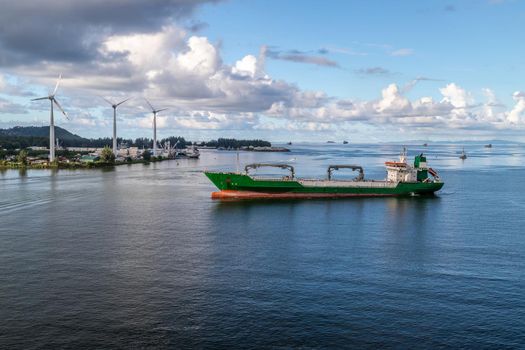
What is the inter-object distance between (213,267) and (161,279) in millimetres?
6034

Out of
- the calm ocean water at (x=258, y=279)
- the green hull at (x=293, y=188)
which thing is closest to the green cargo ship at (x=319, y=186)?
the green hull at (x=293, y=188)

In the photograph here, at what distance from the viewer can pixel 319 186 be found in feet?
353

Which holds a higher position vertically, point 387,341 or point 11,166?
point 11,166

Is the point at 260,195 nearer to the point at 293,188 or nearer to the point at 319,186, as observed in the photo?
the point at 293,188

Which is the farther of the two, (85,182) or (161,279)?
(85,182)

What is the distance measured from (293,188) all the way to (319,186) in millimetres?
6269

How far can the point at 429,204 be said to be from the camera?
10031 cm

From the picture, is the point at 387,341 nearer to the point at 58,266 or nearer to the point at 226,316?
the point at 226,316

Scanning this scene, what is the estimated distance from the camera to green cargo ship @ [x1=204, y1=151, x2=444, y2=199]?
103938 mm

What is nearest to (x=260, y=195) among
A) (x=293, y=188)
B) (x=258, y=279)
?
(x=293, y=188)

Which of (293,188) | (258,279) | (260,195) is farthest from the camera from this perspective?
(293,188)

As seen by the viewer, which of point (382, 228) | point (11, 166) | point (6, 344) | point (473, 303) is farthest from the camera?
point (11, 166)

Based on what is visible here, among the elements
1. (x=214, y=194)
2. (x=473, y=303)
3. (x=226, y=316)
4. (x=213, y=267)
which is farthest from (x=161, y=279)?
(x=214, y=194)

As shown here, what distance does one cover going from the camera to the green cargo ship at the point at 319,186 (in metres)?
104
